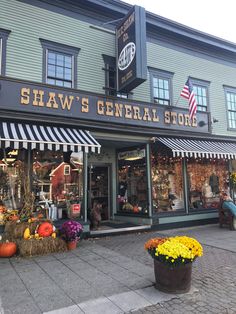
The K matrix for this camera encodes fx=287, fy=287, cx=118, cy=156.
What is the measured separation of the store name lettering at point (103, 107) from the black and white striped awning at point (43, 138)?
0.74 metres

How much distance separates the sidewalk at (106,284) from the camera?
4.29 metres

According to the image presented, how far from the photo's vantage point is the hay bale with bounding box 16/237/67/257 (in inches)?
277

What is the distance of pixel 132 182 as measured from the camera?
39.1 ft

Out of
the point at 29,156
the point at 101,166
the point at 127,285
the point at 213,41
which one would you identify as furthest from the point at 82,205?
the point at 213,41

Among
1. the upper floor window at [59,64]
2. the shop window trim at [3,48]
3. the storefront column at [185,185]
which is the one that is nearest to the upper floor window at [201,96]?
the storefront column at [185,185]

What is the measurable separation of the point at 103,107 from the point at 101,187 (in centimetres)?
387

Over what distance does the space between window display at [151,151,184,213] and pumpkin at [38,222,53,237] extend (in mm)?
4715

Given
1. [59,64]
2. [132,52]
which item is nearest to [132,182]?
[132,52]

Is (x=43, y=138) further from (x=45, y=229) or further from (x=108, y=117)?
(x=108, y=117)

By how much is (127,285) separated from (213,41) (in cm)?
1341

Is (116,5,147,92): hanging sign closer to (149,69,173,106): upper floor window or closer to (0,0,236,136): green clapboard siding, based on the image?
(0,0,236,136): green clapboard siding

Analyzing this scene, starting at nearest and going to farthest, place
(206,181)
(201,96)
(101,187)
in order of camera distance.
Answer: (101,187) → (206,181) → (201,96)

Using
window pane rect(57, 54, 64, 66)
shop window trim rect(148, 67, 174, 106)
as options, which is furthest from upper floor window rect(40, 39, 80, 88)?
shop window trim rect(148, 67, 174, 106)

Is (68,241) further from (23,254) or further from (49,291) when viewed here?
(49,291)
